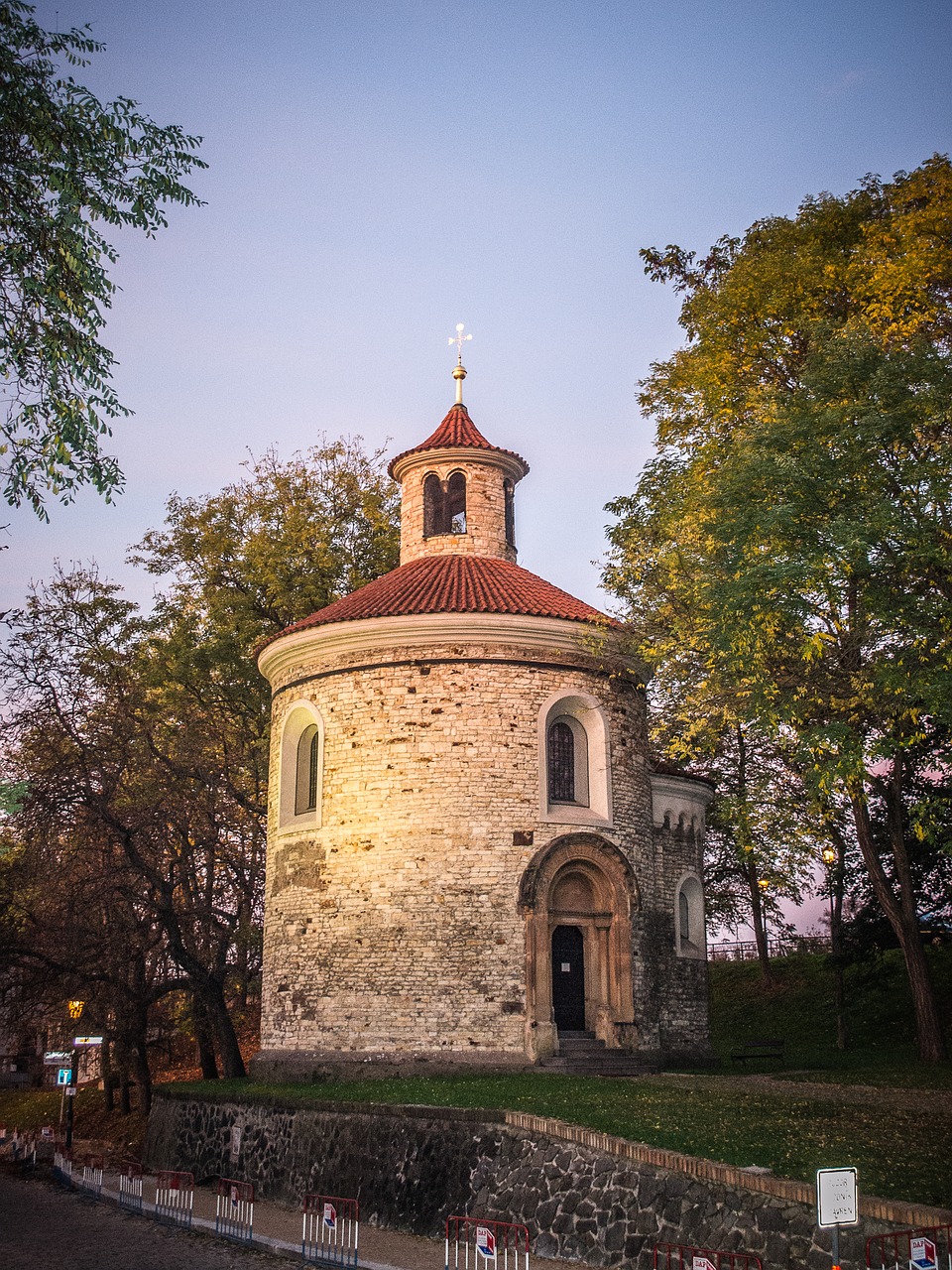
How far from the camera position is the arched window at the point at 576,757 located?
872 inches

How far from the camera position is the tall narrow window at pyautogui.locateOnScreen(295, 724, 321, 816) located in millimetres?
23641

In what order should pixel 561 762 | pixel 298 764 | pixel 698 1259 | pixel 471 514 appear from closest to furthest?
pixel 698 1259 → pixel 561 762 → pixel 298 764 → pixel 471 514

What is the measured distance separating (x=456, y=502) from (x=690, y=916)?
1050 cm

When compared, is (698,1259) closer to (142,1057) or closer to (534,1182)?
(534,1182)

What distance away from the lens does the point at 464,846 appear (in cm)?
2109

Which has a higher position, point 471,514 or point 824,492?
point 471,514

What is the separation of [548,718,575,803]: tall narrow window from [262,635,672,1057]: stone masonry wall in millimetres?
782

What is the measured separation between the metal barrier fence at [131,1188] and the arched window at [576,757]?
30.5 feet

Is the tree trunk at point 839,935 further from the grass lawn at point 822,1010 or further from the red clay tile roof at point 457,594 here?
the red clay tile roof at point 457,594

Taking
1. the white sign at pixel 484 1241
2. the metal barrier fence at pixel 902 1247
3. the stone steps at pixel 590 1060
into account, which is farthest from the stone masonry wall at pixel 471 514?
the metal barrier fence at pixel 902 1247

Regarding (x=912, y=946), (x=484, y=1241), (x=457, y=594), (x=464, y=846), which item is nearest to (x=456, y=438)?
(x=457, y=594)

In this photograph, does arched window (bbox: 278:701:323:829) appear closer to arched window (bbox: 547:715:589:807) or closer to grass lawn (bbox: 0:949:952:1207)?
arched window (bbox: 547:715:589:807)

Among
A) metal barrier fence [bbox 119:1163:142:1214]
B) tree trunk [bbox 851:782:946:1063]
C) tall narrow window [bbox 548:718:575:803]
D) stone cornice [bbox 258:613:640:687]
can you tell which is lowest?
metal barrier fence [bbox 119:1163:142:1214]

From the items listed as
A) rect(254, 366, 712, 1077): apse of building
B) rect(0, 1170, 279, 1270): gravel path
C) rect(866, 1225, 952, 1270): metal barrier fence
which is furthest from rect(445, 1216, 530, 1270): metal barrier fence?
rect(254, 366, 712, 1077): apse of building
